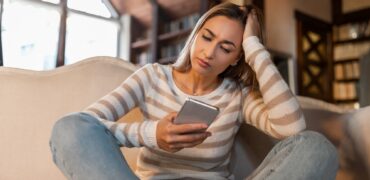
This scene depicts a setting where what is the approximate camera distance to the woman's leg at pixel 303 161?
0.69 m

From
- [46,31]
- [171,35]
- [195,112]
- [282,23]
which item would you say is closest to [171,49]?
[171,35]

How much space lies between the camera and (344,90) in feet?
14.2

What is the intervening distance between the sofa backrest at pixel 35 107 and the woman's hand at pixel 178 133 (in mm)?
370

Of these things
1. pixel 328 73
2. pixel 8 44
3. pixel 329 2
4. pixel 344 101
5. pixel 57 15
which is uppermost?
pixel 329 2

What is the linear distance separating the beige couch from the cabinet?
3.38m

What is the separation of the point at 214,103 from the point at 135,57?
7.46 feet

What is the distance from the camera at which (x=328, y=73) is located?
432 cm

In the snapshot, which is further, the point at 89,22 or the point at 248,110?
the point at 89,22

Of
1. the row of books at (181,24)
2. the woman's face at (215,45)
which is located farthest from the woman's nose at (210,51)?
the row of books at (181,24)

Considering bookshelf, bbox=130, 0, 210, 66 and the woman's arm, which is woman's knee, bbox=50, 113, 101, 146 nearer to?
the woman's arm

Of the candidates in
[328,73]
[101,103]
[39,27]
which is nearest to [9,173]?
[101,103]

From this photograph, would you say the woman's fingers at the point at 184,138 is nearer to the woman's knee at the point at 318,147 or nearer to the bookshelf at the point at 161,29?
the woman's knee at the point at 318,147

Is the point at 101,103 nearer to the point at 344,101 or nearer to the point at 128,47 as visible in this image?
the point at 128,47

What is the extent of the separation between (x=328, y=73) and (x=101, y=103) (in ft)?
12.7
